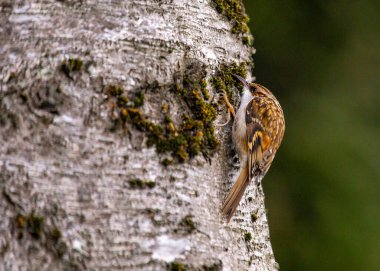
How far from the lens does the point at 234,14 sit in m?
2.66

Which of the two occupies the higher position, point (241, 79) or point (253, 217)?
point (241, 79)

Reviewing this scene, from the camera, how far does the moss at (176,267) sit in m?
2.09

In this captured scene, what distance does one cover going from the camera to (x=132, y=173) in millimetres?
2121

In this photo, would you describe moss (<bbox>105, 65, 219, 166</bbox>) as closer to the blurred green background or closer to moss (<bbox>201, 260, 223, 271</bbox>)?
moss (<bbox>201, 260, 223, 271</bbox>)

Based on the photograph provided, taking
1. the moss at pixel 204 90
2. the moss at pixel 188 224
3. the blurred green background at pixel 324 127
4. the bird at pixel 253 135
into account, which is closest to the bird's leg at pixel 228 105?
the bird at pixel 253 135

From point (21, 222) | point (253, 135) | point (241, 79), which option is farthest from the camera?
point (253, 135)

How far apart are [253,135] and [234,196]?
87 cm

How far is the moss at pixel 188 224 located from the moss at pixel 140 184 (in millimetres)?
122

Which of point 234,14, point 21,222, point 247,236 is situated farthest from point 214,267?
point 234,14

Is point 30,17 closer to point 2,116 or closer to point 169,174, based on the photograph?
point 2,116

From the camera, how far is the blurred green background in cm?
469

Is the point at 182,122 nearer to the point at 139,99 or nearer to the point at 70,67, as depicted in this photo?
the point at 139,99

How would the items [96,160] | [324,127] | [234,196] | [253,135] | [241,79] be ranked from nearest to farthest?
[96,160] → [234,196] → [241,79] → [253,135] → [324,127]

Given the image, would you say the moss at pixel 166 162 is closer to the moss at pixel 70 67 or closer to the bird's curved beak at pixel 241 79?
the moss at pixel 70 67
